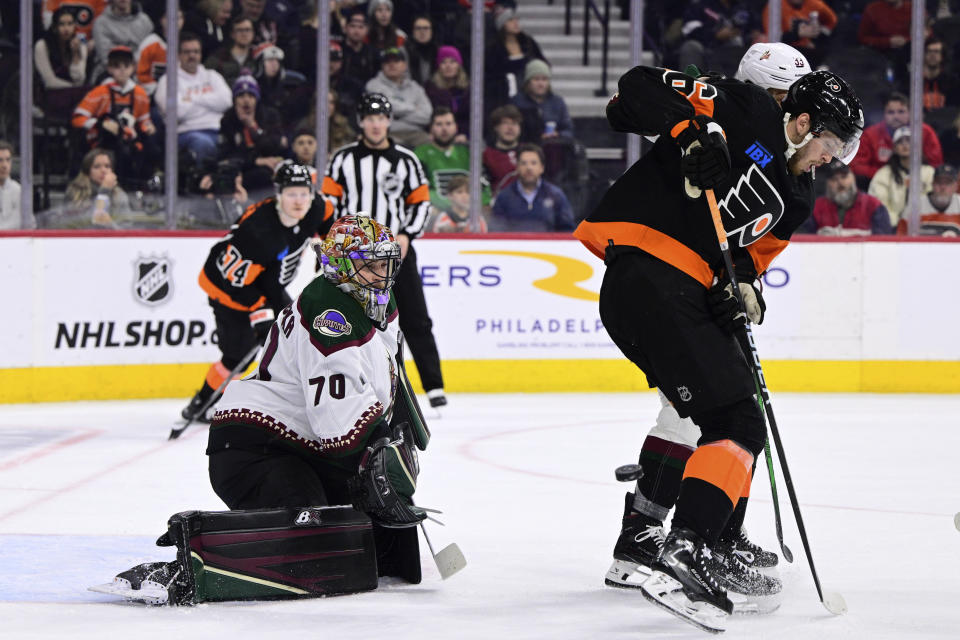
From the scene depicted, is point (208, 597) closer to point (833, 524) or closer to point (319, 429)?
point (319, 429)

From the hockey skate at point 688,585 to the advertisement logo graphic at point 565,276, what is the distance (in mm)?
4548

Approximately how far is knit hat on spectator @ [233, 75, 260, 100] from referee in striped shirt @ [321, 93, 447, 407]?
1.10 meters

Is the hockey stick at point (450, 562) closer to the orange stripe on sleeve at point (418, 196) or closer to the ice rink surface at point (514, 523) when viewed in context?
the ice rink surface at point (514, 523)

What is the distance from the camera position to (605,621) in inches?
111

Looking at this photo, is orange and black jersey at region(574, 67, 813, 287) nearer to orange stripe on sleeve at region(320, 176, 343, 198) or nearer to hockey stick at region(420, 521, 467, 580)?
hockey stick at region(420, 521, 467, 580)

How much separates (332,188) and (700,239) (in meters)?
3.59

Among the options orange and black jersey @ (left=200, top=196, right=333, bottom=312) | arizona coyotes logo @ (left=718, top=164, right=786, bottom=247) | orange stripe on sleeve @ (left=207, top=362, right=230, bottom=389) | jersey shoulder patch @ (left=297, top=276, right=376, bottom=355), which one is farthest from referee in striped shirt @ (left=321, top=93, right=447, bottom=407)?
arizona coyotes logo @ (left=718, top=164, right=786, bottom=247)

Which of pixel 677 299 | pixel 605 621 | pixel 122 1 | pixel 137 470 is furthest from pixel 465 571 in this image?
pixel 122 1

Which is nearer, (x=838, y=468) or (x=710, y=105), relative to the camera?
(x=710, y=105)

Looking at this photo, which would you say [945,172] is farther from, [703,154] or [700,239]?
[703,154]

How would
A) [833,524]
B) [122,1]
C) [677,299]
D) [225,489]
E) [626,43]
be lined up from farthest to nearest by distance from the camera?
[626,43], [122,1], [833,524], [225,489], [677,299]

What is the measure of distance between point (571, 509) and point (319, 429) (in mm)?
1334

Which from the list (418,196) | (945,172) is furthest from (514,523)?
(945,172)

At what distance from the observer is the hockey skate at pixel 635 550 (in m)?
3.08
